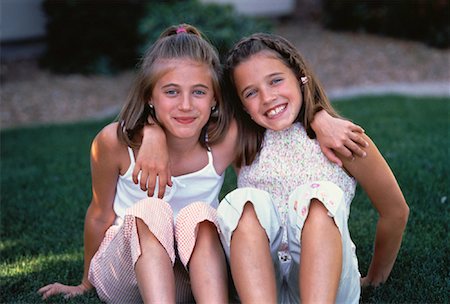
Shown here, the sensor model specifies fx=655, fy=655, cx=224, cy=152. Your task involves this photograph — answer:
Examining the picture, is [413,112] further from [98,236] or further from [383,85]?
[98,236]

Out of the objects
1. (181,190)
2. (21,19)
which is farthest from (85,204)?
(21,19)

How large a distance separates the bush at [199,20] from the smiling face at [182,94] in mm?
5749

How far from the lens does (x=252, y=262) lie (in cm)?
217

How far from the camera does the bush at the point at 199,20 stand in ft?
27.8

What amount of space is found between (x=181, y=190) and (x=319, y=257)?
0.81 metres

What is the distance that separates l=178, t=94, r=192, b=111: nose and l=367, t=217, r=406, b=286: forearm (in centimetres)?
87

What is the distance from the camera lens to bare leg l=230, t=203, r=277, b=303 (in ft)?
7.00

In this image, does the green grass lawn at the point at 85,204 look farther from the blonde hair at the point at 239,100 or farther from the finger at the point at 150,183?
the blonde hair at the point at 239,100

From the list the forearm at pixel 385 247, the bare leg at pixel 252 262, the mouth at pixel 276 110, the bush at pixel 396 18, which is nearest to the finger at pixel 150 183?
the bare leg at pixel 252 262

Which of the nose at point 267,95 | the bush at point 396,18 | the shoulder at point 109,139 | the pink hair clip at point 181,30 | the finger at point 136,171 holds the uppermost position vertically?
the pink hair clip at point 181,30

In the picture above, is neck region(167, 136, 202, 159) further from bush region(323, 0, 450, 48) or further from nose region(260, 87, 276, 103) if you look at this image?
bush region(323, 0, 450, 48)

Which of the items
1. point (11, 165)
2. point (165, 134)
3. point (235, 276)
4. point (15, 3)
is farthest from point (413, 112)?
point (15, 3)

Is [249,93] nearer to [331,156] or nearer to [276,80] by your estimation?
[276,80]

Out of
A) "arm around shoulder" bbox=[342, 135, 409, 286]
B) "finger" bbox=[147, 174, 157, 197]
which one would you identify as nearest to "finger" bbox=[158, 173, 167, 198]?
"finger" bbox=[147, 174, 157, 197]
